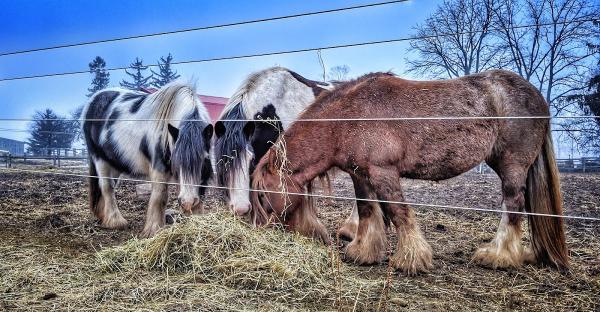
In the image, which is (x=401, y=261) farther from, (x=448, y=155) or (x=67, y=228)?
(x=67, y=228)

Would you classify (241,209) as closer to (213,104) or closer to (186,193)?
(186,193)

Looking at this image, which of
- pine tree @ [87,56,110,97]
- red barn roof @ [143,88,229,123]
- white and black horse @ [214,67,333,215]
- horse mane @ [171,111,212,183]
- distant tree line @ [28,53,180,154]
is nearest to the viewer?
white and black horse @ [214,67,333,215]

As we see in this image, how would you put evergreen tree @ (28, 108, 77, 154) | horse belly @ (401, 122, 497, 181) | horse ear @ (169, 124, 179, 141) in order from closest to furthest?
horse belly @ (401, 122, 497, 181) → horse ear @ (169, 124, 179, 141) → evergreen tree @ (28, 108, 77, 154)

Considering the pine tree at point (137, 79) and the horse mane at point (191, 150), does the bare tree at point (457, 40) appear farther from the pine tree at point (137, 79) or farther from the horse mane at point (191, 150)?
the pine tree at point (137, 79)

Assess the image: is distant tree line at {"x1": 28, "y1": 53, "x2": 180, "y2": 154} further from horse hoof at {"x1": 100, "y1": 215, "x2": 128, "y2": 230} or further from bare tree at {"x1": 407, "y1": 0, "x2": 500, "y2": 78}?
bare tree at {"x1": 407, "y1": 0, "x2": 500, "y2": 78}

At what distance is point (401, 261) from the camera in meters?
2.71

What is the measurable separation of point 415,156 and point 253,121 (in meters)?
1.32

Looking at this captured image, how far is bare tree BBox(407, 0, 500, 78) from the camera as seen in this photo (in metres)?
2.44

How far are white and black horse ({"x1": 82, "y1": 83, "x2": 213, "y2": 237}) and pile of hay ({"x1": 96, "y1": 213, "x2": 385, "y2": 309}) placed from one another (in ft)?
1.91

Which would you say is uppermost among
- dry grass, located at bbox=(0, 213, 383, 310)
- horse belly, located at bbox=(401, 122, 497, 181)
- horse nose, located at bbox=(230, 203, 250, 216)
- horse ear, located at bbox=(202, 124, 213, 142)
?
horse ear, located at bbox=(202, 124, 213, 142)

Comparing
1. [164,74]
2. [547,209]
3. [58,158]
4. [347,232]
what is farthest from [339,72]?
[58,158]

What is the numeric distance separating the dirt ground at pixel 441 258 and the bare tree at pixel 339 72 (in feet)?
3.02

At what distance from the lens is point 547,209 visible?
107 inches

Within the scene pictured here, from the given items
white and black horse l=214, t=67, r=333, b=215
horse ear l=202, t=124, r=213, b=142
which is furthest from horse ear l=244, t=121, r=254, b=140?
horse ear l=202, t=124, r=213, b=142
